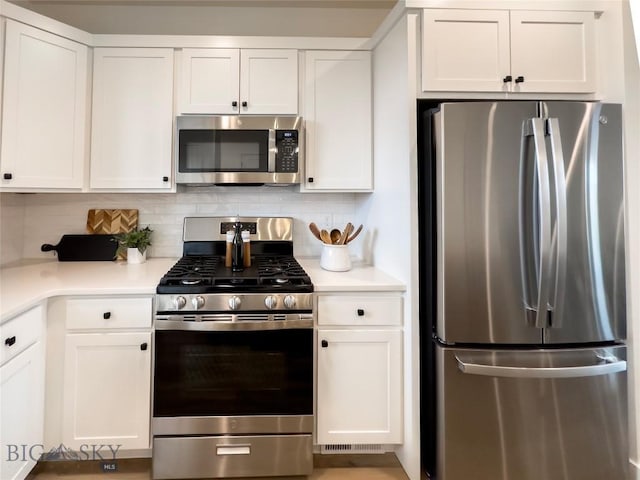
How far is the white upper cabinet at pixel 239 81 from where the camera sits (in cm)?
220

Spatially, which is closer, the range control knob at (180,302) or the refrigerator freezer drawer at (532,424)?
the refrigerator freezer drawer at (532,424)

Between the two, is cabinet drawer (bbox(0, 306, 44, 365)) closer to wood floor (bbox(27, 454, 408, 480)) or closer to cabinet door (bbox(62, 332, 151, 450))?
cabinet door (bbox(62, 332, 151, 450))

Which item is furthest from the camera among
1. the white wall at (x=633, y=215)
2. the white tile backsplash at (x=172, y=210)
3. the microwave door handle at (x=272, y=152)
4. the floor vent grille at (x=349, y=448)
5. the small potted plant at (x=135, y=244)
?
the white tile backsplash at (x=172, y=210)

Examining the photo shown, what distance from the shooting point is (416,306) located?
67.8 inches

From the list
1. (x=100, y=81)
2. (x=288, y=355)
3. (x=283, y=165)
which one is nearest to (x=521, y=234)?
(x=288, y=355)

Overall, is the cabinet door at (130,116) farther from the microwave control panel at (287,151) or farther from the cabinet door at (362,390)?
the cabinet door at (362,390)

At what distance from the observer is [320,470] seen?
6.10 feet

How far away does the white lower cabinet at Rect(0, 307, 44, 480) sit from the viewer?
1415 mm

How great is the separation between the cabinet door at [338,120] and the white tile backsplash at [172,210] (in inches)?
12.5

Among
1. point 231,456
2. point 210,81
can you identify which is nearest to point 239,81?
point 210,81

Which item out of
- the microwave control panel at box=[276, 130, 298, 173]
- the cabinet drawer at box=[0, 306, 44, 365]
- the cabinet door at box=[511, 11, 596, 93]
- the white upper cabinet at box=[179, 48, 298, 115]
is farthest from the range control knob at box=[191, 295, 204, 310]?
the cabinet door at box=[511, 11, 596, 93]

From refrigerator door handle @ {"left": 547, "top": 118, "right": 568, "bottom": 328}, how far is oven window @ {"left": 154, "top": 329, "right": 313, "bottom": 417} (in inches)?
42.3

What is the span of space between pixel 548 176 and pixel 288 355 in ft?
4.53

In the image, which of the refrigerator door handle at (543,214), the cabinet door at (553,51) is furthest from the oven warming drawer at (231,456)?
the cabinet door at (553,51)
